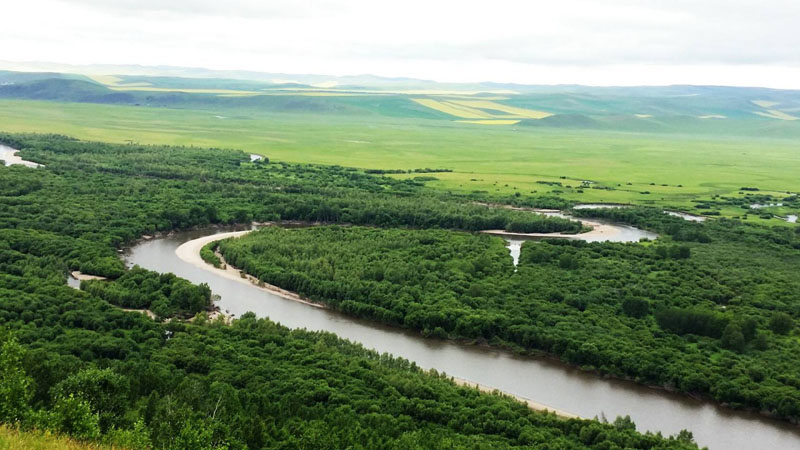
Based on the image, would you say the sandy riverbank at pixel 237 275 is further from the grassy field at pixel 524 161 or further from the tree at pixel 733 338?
the grassy field at pixel 524 161

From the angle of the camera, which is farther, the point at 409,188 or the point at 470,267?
the point at 409,188

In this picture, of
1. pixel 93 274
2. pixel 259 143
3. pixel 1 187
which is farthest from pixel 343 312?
pixel 259 143

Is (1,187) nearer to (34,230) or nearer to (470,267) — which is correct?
(34,230)

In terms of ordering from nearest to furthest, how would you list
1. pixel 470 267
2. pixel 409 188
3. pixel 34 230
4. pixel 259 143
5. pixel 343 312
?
pixel 343 312 < pixel 470 267 < pixel 34 230 < pixel 409 188 < pixel 259 143

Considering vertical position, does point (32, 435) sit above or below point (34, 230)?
above

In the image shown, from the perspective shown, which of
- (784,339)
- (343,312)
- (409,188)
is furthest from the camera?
(409,188)

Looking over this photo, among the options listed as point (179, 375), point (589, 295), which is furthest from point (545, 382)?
point (179, 375)
